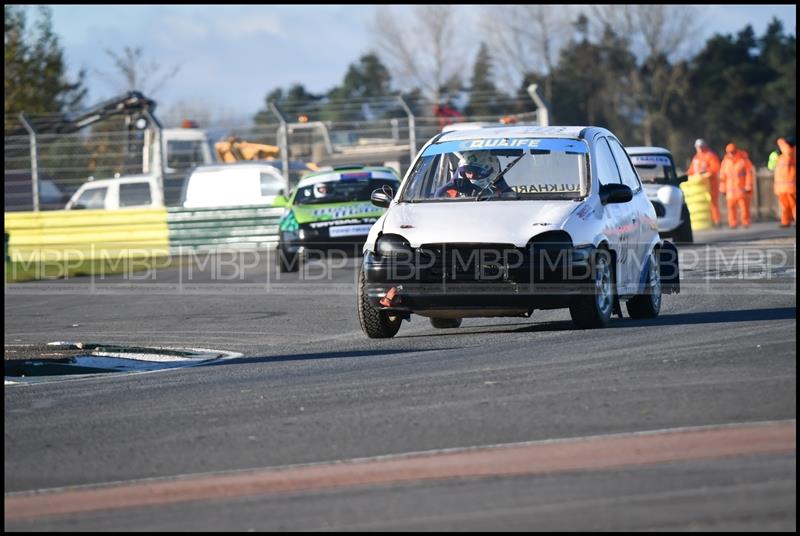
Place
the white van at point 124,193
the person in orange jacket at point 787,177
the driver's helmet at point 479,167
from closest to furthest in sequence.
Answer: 1. the driver's helmet at point 479,167
2. the person in orange jacket at point 787,177
3. the white van at point 124,193

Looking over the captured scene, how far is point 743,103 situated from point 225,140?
3966 cm

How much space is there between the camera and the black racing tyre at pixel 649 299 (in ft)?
39.1

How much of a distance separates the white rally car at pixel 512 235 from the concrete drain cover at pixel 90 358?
56.6 inches

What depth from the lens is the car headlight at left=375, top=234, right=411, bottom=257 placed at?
10.6 m

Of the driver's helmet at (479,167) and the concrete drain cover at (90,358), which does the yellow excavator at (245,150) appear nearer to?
the concrete drain cover at (90,358)

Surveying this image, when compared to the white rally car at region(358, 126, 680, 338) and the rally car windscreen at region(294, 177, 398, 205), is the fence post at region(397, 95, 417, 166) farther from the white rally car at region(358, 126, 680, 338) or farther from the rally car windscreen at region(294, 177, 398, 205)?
the white rally car at region(358, 126, 680, 338)

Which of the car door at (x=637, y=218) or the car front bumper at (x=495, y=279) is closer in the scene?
the car front bumper at (x=495, y=279)

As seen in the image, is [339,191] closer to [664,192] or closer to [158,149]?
[664,192]

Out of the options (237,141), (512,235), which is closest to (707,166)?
(237,141)

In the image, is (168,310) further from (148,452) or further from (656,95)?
(656,95)

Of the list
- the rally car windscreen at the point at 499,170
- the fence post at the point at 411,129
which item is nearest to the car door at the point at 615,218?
the rally car windscreen at the point at 499,170

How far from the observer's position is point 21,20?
161ft

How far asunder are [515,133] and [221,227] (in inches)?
659

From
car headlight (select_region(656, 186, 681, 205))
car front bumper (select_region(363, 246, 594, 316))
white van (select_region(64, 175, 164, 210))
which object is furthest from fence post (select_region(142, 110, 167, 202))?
car front bumper (select_region(363, 246, 594, 316))
